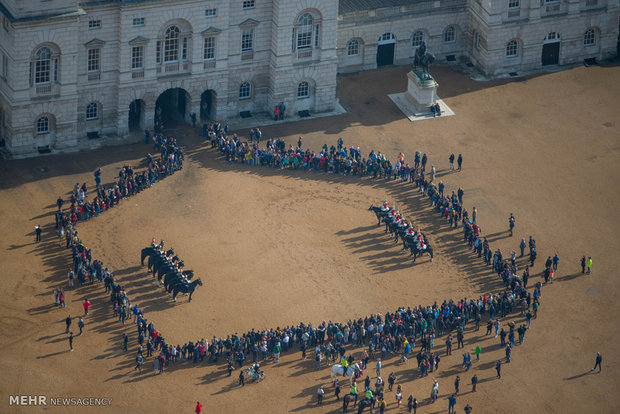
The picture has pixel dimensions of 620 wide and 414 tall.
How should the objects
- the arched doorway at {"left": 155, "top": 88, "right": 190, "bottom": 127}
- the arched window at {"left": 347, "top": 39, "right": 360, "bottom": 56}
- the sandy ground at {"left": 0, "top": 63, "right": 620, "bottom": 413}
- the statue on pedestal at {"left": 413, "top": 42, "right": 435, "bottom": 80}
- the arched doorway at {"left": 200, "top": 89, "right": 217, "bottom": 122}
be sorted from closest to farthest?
the sandy ground at {"left": 0, "top": 63, "right": 620, "bottom": 413}, the arched doorway at {"left": 155, "top": 88, "right": 190, "bottom": 127}, the statue on pedestal at {"left": 413, "top": 42, "right": 435, "bottom": 80}, the arched doorway at {"left": 200, "top": 89, "right": 217, "bottom": 122}, the arched window at {"left": 347, "top": 39, "right": 360, "bottom": 56}

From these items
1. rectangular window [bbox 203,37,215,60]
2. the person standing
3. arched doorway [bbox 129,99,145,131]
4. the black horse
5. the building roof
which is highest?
the building roof

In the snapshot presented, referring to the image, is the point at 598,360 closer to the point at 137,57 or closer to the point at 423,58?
the point at 423,58

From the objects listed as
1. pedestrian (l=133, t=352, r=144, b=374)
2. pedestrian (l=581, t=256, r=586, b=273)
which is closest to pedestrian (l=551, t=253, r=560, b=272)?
pedestrian (l=581, t=256, r=586, b=273)

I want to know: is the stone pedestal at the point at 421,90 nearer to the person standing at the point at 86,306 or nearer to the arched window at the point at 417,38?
the arched window at the point at 417,38

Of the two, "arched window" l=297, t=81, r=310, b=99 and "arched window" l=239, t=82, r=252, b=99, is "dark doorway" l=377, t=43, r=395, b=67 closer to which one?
"arched window" l=297, t=81, r=310, b=99

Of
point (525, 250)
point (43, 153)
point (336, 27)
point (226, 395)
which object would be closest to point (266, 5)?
point (336, 27)

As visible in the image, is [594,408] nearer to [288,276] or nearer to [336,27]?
[288,276]

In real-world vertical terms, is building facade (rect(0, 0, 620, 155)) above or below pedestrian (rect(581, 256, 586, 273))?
above
